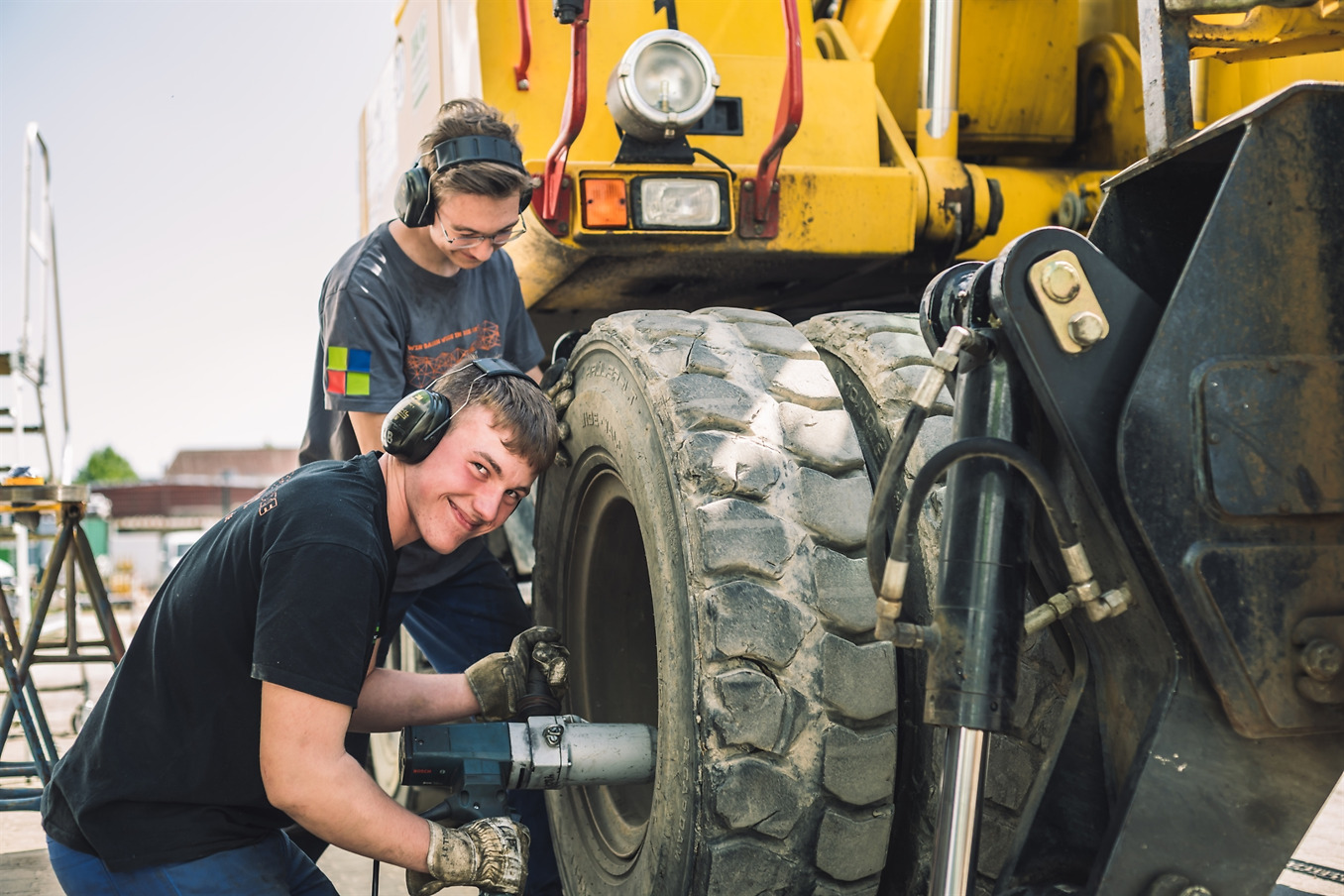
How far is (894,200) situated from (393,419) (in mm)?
1359

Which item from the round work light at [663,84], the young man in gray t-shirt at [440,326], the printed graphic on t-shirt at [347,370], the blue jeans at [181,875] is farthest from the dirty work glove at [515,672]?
the round work light at [663,84]

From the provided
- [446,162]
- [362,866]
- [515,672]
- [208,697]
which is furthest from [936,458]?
[362,866]

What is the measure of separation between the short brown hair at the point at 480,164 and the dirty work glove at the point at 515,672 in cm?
100

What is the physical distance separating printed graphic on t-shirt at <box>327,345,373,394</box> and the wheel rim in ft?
2.14

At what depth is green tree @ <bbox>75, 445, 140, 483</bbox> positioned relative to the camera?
58.7 m

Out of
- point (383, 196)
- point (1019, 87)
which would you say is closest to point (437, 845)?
point (1019, 87)

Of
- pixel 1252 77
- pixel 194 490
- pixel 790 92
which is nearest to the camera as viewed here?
pixel 790 92

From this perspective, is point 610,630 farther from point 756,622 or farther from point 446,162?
point 446,162

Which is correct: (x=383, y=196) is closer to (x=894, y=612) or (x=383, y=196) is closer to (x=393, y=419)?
(x=393, y=419)

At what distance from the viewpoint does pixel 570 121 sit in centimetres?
239

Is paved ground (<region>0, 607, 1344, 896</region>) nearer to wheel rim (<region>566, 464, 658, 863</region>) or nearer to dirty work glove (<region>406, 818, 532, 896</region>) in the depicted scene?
wheel rim (<region>566, 464, 658, 863</region>)

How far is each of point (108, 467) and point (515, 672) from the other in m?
64.0

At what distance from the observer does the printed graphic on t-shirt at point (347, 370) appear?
2756mm

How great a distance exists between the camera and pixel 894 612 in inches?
55.6
